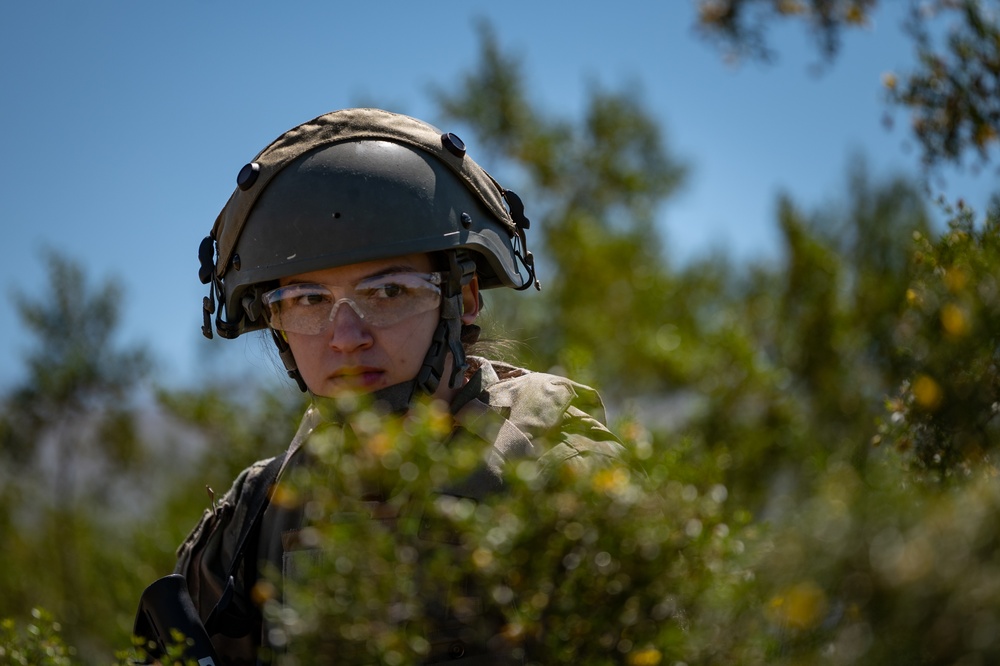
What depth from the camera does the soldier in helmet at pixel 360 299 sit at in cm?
334

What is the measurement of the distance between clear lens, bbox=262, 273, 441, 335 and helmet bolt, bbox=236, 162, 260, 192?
40cm

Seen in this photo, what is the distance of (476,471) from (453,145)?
4.11 ft

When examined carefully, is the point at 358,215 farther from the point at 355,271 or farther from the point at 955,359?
the point at 955,359

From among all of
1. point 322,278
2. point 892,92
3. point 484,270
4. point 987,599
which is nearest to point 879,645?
point 987,599

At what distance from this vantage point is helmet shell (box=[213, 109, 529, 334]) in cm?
342

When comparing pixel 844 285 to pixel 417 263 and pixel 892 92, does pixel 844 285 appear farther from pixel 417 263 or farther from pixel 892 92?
pixel 417 263

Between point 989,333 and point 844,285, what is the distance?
1041cm

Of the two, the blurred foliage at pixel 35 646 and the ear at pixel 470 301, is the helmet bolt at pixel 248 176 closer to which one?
the ear at pixel 470 301

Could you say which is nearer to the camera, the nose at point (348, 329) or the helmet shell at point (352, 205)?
the nose at point (348, 329)

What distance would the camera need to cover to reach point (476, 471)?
9.89 feet

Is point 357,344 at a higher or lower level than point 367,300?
lower

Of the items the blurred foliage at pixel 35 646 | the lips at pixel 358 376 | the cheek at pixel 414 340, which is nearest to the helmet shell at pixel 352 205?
the cheek at pixel 414 340

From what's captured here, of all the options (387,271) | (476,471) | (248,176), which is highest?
(248,176)

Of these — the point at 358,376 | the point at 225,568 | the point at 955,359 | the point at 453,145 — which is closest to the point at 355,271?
the point at 358,376
